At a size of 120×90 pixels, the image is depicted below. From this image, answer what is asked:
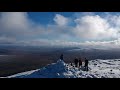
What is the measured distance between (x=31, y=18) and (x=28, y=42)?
0.30 meters

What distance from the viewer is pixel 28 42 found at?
7.34 feet

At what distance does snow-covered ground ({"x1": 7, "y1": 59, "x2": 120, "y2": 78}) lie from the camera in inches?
87.4

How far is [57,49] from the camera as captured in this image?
2.24m

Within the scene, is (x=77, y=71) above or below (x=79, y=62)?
below

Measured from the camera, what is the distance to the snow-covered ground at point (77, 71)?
2221mm

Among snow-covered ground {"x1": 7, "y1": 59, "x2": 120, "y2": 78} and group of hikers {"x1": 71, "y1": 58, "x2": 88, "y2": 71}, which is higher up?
group of hikers {"x1": 71, "y1": 58, "x2": 88, "y2": 71}

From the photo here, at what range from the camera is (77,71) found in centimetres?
226

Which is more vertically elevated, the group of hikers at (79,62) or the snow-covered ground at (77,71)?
the group of hikers at (79,62)
